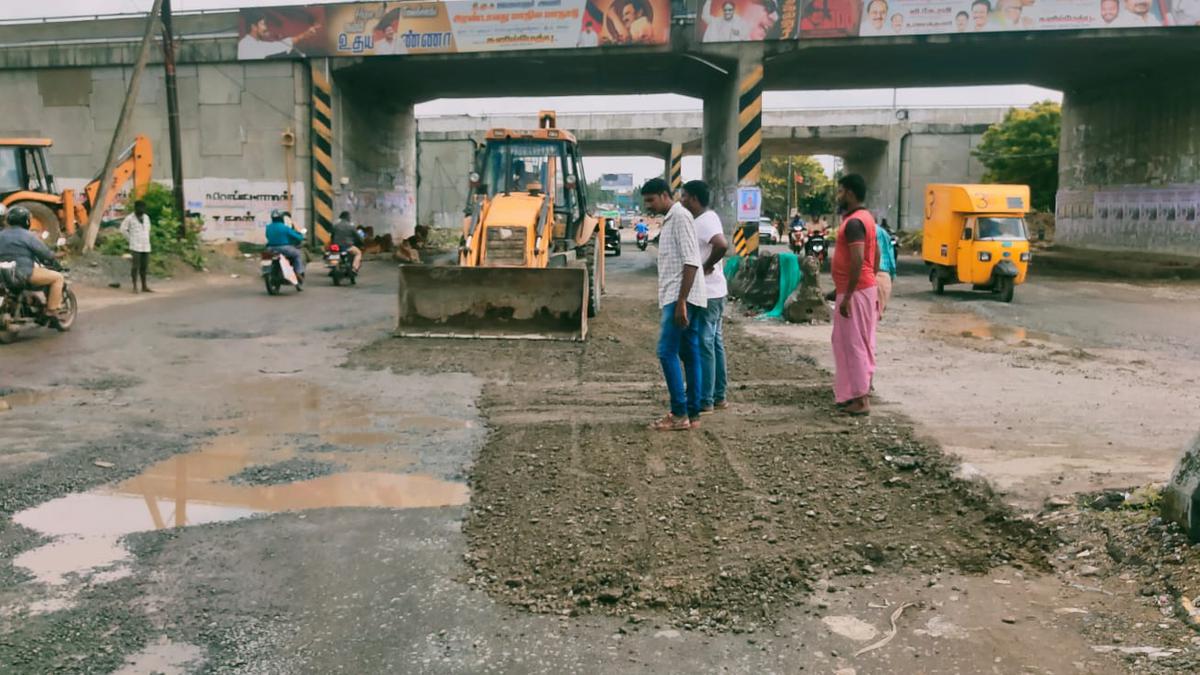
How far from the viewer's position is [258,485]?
5.66m

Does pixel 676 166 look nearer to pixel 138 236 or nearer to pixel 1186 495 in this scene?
pixel 138 236

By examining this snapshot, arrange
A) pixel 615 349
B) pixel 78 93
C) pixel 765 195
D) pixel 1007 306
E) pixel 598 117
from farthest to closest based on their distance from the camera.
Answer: pixel 765 195 < pixel 598 117 < pixel 78 93 < pixel 1007 306 < pixel 615 349

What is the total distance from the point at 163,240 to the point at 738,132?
13.5m

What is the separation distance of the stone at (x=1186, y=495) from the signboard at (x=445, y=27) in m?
20.7

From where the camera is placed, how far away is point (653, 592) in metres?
3.99

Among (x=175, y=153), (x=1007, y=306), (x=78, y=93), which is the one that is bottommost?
(x=1007, y=306)

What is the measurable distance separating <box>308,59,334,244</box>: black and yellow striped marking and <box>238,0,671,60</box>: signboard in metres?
0.77

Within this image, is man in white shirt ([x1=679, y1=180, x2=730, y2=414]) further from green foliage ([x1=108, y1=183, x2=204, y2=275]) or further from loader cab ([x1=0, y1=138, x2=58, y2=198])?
loader cab ([x1=0, y1=138, x2=58, y2=198])

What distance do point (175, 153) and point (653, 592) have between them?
68.7ft

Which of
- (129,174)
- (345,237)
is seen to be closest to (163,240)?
(129,174)

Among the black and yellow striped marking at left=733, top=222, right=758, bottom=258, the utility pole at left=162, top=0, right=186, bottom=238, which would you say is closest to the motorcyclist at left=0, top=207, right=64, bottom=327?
the utility pole at left=162, top=0, right=186, bottom=238

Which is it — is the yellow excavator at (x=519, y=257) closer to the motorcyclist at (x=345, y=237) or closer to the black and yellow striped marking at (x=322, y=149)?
the motorcyclist at (x=345, y=237)

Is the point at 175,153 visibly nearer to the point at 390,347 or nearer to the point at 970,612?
the point at 390,347

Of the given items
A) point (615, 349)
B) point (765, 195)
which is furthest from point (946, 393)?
point (765, 195)
